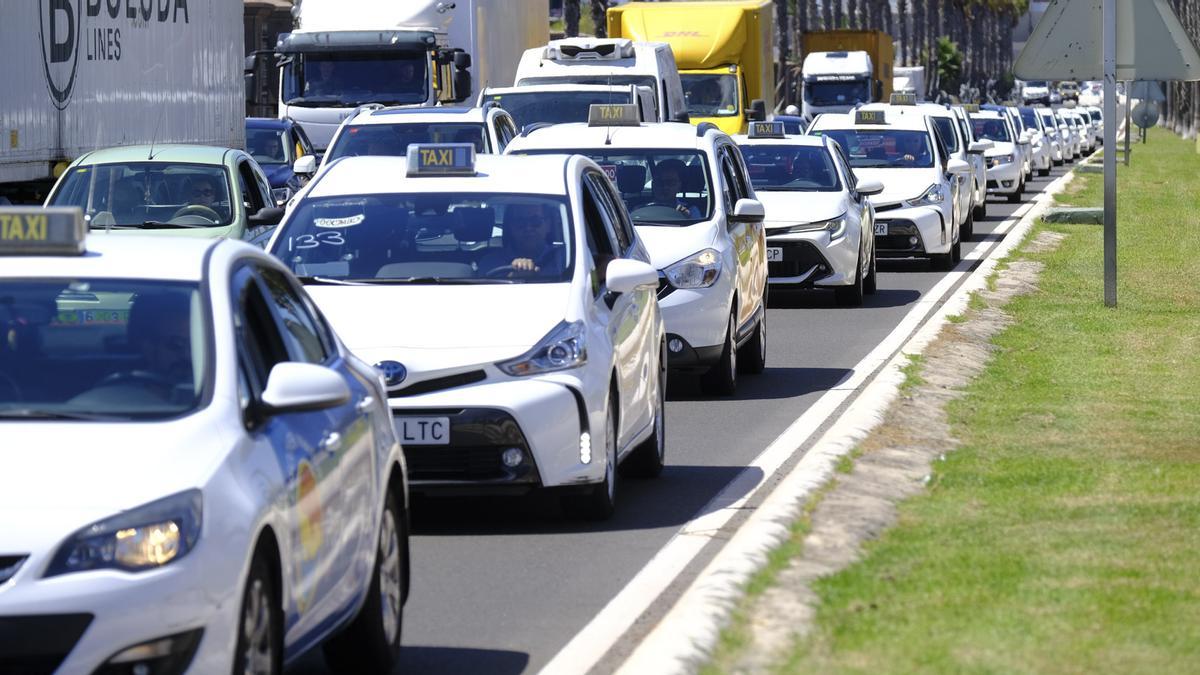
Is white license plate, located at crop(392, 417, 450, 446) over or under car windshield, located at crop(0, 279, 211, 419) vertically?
under

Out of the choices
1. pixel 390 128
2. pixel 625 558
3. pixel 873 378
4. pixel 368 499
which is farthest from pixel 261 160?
pixel 368 499

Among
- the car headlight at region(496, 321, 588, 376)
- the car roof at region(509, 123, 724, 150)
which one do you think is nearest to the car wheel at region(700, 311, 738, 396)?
the car roof at region(509, 123, 724, 150)

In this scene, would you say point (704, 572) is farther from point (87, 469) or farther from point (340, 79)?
point (340, 79)

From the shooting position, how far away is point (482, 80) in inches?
1310

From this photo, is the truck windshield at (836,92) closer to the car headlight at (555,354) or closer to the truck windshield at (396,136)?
the truck windshield at (396,136)

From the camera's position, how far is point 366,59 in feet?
104

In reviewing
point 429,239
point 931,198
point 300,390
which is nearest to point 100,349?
point 300,390

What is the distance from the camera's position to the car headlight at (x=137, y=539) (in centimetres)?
517

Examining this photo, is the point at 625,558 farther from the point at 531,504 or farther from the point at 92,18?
the point at 92,18

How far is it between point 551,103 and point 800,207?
27.5ft

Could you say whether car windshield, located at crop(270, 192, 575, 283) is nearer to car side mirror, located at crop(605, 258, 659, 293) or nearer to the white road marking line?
car side mirror, located at crop(605, 258, 659, 293)

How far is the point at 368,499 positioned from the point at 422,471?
2.78 m

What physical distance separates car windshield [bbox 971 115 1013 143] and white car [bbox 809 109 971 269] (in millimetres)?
17100

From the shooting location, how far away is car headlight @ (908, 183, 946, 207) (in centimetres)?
2577
